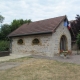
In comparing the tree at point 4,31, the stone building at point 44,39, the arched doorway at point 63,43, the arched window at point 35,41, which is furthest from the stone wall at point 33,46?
the tree at point 4,31

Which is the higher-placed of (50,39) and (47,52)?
(50,39)

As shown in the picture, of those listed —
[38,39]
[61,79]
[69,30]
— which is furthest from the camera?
[69,30]

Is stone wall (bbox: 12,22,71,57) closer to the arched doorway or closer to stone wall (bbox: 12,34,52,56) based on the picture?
stone wall (bbox: 12,34,52,56)

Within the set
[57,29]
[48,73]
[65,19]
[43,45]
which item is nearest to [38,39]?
[43,45]

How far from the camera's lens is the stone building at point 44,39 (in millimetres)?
19781

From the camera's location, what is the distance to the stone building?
19.8 meters

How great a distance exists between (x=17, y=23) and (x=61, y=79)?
34.1 meters

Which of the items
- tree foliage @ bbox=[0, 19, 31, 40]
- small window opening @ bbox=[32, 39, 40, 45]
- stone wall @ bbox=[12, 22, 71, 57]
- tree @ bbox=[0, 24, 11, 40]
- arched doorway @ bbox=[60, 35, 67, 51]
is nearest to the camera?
stone wall @ bbox=[12, 22, 71, 57]

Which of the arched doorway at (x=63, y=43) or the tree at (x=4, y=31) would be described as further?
the tree at (x=4, y=31)

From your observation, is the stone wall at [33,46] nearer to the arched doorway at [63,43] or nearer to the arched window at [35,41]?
the arched window at [35,41]

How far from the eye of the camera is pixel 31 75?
995cm

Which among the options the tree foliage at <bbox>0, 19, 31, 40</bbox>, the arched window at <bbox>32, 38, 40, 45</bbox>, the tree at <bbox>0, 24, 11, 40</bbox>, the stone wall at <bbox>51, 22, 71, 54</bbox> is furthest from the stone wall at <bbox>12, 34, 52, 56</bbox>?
the tree at <bbox>0, 24, 11, 40</bbox>

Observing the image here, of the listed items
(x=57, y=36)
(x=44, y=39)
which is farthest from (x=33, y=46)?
(x=57, y=36)

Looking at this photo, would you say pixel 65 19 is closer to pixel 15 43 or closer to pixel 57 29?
pixel 57 29
